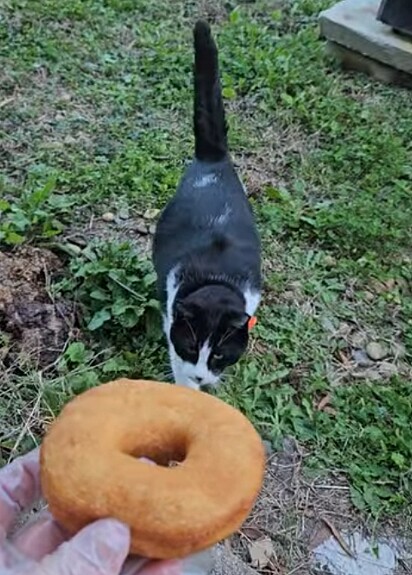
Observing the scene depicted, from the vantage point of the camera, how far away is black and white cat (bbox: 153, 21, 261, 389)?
2.10m

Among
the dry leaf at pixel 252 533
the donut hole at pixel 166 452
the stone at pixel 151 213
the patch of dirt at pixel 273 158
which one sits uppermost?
the donut hole at pixel 166 452

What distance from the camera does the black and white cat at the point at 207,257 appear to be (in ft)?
6.88

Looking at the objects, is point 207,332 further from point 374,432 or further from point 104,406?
point 104,406

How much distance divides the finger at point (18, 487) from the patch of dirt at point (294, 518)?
2.13 ft

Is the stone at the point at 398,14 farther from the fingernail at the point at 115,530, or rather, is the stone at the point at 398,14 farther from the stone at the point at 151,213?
the fingernail at the point at 115,530

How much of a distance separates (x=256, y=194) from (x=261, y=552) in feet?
4.42

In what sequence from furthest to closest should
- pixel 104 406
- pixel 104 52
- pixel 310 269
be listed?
pixel 104 52, pixel 310 269, pixel 104 406

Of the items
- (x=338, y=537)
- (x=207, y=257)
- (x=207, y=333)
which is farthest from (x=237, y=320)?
(x=338, y=537)

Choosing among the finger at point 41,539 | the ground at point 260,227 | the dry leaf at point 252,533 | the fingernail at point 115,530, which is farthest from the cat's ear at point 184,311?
the fingernail at point 115,530

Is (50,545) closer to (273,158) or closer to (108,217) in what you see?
(108,217)

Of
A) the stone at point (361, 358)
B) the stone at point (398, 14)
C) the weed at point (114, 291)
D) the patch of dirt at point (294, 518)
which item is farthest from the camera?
the stone at point (398, 14)

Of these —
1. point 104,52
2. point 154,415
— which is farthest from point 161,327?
point 104,52

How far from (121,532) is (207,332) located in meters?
0.96

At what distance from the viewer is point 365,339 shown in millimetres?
2506
